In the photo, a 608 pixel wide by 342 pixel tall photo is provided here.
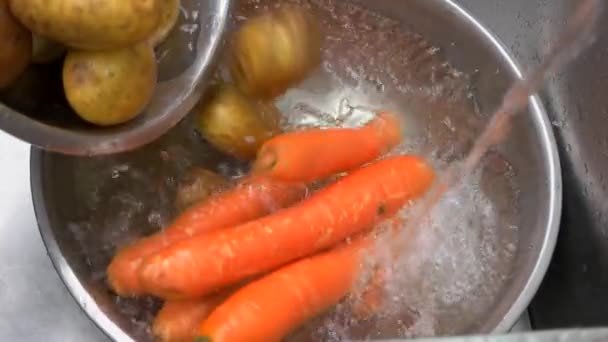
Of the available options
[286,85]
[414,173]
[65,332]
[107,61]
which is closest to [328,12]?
[286,85]

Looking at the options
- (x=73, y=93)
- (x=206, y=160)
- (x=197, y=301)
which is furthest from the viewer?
(x=206, y=160)

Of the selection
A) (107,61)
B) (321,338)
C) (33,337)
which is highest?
(107,61)

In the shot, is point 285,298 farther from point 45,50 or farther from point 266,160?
point 45,50

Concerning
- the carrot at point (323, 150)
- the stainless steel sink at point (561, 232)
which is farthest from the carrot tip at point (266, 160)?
the stainless steel sink at point (561, 232)

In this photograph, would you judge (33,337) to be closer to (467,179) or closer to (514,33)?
(467,179)

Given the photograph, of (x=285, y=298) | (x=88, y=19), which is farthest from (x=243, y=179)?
(x=88, y=19)

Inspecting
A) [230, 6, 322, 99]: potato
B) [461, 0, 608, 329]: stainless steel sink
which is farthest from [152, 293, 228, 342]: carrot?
[461, 0, 608, 329]: stainless steel sink

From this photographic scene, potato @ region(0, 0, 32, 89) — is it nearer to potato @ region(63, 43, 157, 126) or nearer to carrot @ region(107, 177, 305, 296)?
potato @ region(63, 43, 157, 126)
